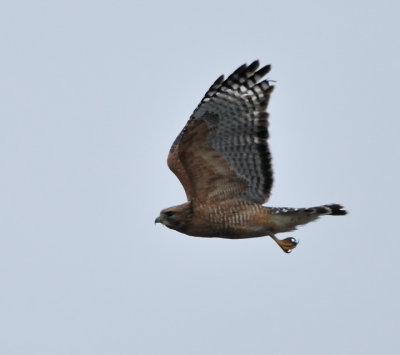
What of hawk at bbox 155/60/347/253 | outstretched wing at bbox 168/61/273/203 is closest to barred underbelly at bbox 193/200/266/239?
hawk at bbox 155/60/347/253

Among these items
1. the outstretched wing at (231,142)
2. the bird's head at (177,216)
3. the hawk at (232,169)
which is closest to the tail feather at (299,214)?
the hawk at (232,169)

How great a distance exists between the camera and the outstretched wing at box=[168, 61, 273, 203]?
2078 cm

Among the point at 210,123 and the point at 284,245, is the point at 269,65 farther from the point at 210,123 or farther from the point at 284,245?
the point at 284,245

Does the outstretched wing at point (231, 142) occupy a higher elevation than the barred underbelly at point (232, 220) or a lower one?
higher

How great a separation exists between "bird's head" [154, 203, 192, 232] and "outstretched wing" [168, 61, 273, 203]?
21 cm

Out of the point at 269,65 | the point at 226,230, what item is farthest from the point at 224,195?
the point at 269,65

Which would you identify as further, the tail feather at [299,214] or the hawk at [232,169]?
the tail feather at [299,214]

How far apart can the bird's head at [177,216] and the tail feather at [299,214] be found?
109cm

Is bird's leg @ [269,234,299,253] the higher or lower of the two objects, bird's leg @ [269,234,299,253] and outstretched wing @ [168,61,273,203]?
A: the lower

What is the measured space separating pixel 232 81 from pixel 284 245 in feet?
8.28

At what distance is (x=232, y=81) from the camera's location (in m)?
21.0

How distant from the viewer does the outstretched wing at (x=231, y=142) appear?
20.8 meters

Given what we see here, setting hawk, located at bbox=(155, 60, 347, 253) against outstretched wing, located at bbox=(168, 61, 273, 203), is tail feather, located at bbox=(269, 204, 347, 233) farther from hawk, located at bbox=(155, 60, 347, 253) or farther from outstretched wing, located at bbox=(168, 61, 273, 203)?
outstretched wing, located at bbox=(168, 61, 273, 203)

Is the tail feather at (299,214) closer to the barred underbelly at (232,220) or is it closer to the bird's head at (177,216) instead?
the barred underbelly at (232,220)
